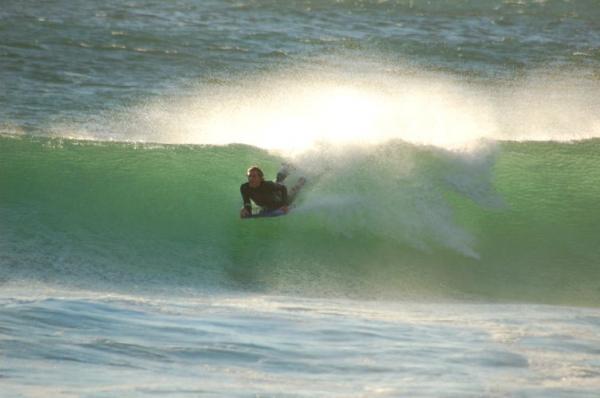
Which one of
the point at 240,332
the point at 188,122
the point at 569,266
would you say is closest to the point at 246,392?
the point at 240,332

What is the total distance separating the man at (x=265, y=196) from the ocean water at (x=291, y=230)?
190 millimetres

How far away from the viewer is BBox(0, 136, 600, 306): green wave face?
29.5ft

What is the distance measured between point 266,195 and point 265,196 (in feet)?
0.07

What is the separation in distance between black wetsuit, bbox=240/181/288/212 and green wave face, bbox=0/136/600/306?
0.21 metres

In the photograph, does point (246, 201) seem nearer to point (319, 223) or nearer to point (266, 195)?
point (266, 195)

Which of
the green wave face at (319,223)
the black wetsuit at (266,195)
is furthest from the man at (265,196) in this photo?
the green wave face at (319,223)

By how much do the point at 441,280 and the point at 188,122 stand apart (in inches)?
311

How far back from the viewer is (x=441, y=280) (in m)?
9.06

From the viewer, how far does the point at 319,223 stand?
9.98 metres

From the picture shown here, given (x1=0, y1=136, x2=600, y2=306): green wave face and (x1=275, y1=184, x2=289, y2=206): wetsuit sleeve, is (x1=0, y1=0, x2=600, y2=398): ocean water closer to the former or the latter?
(x1=0, y1=136, x2=600, y2=306): green wave face

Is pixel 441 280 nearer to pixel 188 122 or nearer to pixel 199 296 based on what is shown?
pixel 199 296

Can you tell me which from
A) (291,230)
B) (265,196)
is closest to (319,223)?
(291,230)

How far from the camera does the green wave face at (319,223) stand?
353 inches

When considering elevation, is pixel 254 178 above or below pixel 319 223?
above
